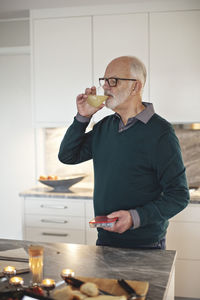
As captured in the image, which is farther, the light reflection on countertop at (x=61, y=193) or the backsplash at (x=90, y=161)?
the backsplash at (x=90, y=161)

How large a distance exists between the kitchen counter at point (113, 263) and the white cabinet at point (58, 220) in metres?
1.42

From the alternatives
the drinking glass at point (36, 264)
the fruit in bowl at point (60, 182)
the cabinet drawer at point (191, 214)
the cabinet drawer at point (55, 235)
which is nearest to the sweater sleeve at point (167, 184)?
→ the drinking glass at point (36, 264)

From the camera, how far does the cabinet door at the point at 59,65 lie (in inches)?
140

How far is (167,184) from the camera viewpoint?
191cm

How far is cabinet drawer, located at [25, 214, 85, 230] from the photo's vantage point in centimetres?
339

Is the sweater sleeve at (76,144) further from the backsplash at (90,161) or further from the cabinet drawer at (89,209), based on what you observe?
the backsplash at (90,161)

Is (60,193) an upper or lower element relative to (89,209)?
upper

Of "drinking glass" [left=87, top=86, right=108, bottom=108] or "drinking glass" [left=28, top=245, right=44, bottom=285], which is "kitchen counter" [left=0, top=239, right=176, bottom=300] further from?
"drinking glass" [left=87, top=86, right=108, bottom=108]

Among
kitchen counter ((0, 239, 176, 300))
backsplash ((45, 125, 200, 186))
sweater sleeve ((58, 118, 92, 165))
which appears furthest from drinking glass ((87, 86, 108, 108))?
backsplash ((45, 125, 200, 186))

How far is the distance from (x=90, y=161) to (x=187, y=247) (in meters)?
1.31

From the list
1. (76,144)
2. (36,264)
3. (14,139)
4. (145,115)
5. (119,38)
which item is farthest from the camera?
(14,139)

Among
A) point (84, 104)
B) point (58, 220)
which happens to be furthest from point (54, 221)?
point (84, 104)

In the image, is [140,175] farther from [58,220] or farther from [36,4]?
[36,4]

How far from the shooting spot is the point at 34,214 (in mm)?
3490
